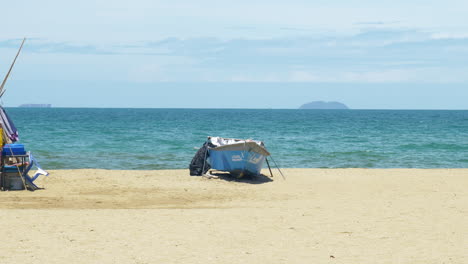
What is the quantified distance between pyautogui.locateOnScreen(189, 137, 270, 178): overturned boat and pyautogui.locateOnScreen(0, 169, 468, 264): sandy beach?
42cm

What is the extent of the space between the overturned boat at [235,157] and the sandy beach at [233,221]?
0.42 meters

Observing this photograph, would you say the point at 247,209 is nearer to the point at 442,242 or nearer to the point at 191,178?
the point at 442,242

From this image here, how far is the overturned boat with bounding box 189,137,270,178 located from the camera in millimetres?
18469

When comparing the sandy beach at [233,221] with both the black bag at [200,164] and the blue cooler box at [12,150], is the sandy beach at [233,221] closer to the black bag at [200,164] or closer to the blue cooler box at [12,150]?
the black bag at [200,164]

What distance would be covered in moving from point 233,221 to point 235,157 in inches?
296

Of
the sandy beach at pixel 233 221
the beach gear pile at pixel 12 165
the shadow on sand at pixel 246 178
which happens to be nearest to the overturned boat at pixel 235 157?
the shadow on sand at pixel 246 178

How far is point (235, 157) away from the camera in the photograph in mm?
18594

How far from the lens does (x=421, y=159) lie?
3038cm

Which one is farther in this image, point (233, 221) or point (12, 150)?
point (12, 150)

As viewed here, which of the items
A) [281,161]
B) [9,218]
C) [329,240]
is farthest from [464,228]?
[281,161]

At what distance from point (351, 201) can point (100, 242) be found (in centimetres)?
729

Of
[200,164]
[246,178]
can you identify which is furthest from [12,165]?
[246,178]

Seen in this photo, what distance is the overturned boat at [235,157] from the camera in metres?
18.5

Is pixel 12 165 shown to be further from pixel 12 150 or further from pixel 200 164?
pixel 200 164
